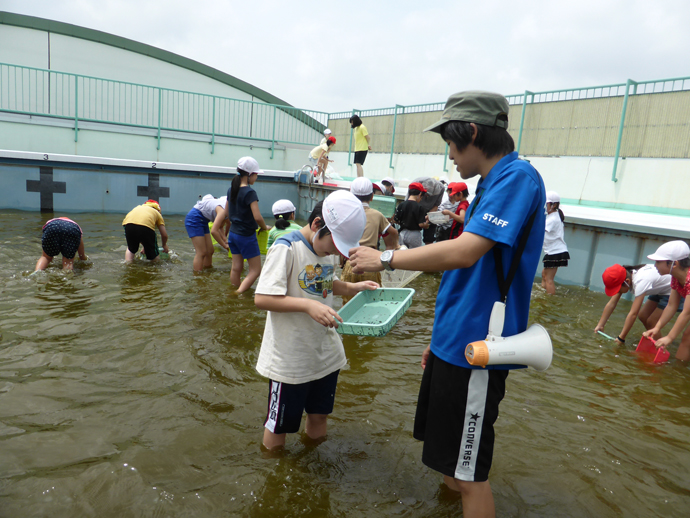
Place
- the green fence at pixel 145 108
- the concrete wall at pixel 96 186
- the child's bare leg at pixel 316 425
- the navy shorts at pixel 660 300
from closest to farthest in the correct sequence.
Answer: the child's bare leg at pixel 316 425, the navy shorts at pixel 660 300, the concrete wall at pixel 96 186, the green fence at pixel 145 108

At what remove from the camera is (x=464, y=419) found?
1841mm

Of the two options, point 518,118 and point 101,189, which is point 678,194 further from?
point 101,189

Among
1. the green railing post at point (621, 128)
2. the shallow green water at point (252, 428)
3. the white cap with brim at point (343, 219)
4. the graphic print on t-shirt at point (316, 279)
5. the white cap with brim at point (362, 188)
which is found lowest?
the shallow green water at point (252, 428)

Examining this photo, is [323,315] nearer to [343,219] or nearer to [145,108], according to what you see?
[343,219]

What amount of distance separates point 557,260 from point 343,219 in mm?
6136

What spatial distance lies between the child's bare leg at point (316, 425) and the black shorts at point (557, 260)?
5652 millimetres

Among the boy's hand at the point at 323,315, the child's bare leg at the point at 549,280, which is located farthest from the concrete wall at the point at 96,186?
the boy's hand at the point at 323,315

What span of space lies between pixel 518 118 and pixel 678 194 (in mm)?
4657

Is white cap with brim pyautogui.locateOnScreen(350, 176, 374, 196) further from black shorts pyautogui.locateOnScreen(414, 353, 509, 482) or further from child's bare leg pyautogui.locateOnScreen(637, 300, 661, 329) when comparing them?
black shorts pyautogui.locateOnScreen(414, 353, 509, 482)

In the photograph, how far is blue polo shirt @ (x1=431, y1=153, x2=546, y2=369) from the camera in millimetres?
1692

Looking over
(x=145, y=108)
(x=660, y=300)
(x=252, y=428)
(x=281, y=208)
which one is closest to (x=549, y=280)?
(x=660, y=300)

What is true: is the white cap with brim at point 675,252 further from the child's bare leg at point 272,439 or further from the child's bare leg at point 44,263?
the child's bare leg at point 44,263

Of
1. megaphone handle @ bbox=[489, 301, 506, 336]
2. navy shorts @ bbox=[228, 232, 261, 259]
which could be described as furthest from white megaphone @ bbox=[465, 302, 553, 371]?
navy shorts @ bbox=[228, 232, 261, 259]

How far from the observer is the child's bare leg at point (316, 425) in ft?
9.19
